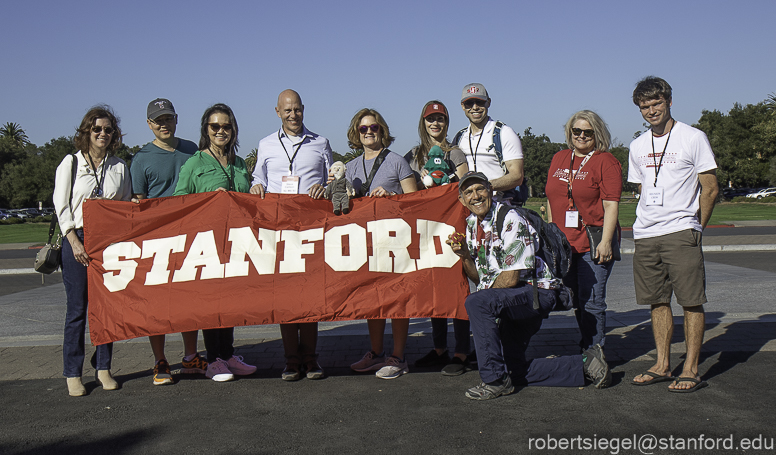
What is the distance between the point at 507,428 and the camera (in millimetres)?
3787

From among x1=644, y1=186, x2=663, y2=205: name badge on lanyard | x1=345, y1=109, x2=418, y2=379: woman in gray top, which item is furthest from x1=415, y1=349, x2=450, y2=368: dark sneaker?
x1=644, y1=186, x2=663, y2=205: name badge on lanyard

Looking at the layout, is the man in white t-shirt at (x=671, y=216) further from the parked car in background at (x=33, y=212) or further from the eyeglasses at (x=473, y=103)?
the parked car in background at (x=33, y=212)

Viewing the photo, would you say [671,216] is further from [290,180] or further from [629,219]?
[629,219]

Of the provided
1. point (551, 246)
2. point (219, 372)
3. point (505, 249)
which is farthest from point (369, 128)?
point (219, 372)

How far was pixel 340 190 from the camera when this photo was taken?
5.17 metres

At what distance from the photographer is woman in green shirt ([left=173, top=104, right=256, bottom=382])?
206 inches

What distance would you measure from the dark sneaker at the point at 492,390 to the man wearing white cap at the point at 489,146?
159cm

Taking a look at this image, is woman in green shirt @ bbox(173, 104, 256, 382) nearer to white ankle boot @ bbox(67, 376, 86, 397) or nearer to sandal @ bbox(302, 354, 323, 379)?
sandal @ bbox(302, 354, 323, 379)

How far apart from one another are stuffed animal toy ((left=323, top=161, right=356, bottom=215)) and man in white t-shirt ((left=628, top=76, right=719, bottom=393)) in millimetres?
2347

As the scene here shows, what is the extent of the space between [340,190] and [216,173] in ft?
3.61

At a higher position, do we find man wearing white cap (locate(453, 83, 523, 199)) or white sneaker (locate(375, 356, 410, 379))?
man wearing white cap (locate(453, 83, 523, 199))

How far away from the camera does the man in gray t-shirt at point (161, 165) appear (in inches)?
209

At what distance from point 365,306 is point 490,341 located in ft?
3.79

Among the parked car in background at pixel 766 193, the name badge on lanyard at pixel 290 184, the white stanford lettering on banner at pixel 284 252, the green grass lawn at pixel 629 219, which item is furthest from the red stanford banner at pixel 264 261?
the parked car in background at pixel 766 193
